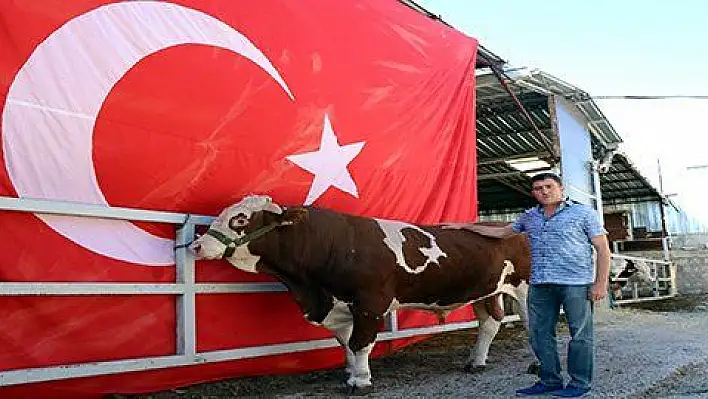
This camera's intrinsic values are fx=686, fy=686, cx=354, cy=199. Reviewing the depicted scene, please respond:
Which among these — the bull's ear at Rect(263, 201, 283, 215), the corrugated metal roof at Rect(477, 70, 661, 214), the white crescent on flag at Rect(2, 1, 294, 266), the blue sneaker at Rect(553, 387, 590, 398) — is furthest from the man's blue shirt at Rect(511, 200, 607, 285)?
the corrugated metal roof at Rect(477, 70, 661, 214)

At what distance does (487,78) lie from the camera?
31.2 feet

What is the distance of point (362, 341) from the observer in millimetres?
4434

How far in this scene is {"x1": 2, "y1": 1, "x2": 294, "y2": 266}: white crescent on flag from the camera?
3588mm

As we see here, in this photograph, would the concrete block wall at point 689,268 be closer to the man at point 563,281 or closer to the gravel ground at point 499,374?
the gravel ground at point 499,374

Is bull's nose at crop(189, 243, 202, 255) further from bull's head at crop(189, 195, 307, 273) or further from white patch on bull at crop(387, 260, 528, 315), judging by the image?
white patch on bull at crop(387, 260, 528, 315)

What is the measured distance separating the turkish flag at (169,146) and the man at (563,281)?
1621 mm

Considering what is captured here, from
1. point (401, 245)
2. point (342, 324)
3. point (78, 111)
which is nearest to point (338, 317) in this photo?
point (342, 324)

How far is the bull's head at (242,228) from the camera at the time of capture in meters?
4.12

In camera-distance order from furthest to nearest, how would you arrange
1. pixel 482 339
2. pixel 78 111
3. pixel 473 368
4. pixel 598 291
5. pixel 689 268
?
pixel 689 268
pixel 482 339
pixel 473 368
pixel 598 291
pixel 78 111

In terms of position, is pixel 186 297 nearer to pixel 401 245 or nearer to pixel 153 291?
Answer: pixel 153 291

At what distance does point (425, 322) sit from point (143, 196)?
3.14 metres

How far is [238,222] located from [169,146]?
65 cm

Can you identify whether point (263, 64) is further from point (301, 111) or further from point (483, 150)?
point (483, 150)

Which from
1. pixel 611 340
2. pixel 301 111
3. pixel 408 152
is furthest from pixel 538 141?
pixel 301 111
